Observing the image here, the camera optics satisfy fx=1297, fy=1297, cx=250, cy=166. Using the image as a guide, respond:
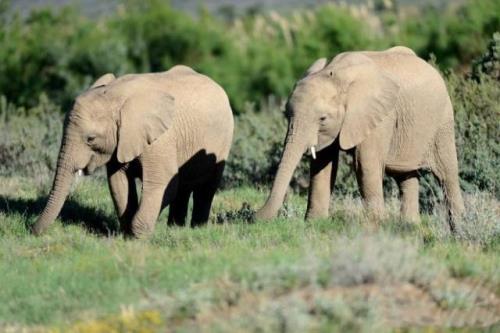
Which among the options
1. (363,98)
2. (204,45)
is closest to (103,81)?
(363,98)

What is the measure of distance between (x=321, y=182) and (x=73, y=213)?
3112 mm

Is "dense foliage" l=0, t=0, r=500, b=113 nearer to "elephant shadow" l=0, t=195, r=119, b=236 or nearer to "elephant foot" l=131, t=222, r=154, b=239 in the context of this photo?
"elephant shadow" l=0, t=195, r=119, b=236

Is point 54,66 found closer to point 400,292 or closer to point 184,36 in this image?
point 184,36

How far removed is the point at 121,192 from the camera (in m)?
14.0

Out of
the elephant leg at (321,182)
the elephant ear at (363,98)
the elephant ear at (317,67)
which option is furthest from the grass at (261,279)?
the elephant ear at (317,67)

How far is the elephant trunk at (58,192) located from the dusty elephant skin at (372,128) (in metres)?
2.10

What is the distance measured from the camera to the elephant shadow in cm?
1453

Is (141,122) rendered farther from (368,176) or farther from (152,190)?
(368,176)

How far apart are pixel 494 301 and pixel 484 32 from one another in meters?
24.7

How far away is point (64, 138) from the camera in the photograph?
44.0ft

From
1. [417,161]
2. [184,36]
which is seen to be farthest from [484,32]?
[417,161]

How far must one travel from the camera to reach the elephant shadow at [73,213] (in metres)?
14.5

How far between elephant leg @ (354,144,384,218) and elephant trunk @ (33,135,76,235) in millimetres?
3010

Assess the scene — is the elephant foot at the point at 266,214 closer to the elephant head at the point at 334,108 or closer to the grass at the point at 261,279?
the elephant head at the point at 334,108
